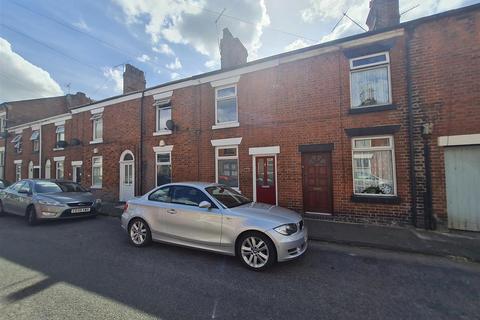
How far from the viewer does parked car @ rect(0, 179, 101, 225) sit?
7.35 metres

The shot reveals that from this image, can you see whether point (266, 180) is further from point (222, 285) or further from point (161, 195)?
point (222, 285)

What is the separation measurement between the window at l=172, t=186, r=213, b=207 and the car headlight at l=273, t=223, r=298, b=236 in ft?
4.88

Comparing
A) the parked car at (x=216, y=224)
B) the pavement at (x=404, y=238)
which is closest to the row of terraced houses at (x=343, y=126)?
the pavement at (x=404, y=238)

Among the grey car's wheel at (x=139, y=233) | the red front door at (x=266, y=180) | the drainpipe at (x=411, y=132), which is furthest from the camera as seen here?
the red front door at (x=266, y=180)

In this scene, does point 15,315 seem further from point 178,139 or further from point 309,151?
point 178,139

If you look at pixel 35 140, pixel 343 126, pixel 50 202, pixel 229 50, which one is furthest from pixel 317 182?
pixel 35 140

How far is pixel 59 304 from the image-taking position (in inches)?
119

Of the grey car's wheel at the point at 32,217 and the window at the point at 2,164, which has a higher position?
the window at the point at 2,164

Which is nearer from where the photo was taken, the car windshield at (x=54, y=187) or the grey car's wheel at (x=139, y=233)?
the grey car's wheel at (x=139, y=233)

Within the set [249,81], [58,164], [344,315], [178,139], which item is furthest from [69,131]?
[344,315]

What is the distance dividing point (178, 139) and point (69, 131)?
9633mm

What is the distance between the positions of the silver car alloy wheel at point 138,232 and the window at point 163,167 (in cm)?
576

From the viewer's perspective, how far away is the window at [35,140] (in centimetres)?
1742

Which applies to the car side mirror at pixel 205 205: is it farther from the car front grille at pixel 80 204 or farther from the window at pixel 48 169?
the window at pixel 48 169
